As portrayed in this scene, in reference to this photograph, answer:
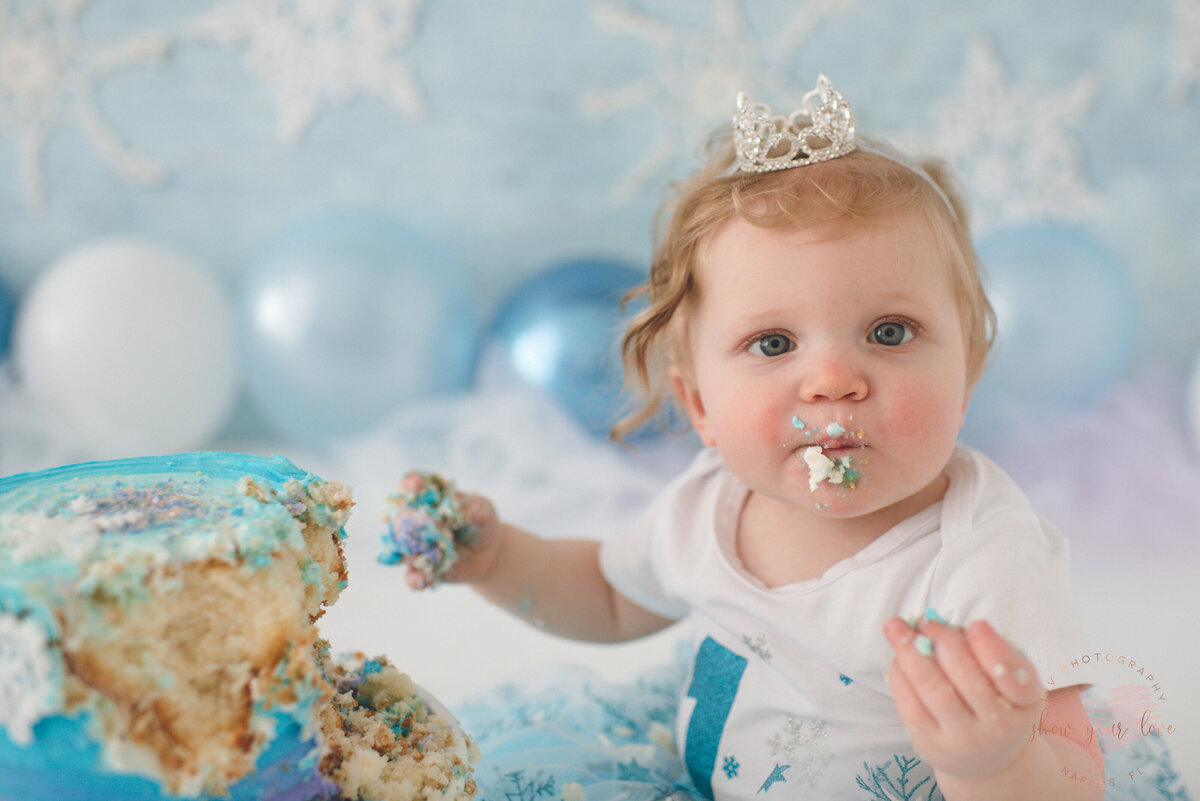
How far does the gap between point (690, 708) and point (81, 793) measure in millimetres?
610

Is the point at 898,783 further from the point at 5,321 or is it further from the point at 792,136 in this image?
the point at 5,321

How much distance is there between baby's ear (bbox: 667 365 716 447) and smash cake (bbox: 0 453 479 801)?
485 millimetres

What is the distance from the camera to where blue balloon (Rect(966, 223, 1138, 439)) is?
2.33 meters

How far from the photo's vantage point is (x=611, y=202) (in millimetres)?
3035

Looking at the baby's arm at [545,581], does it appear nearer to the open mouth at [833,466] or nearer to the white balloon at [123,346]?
the open mouth at [833,466]

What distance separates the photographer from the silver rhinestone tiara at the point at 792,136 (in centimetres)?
99

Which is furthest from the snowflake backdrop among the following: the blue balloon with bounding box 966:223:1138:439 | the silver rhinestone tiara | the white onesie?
the white onesie

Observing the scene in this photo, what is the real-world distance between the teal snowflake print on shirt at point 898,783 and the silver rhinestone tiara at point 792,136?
0.57m

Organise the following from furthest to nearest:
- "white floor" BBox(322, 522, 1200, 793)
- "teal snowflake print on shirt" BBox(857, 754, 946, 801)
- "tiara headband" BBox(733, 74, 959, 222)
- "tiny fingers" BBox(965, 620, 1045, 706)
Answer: "white floor" BBox(322, 522, 1200, 793) → "tiara headband" BBox(733, 74, 959, 222) → "teal snowflake print on shirt" BBox(857, 754, 946, 801) → "tiny fingers" BBox(965, 620, 1045, 706)

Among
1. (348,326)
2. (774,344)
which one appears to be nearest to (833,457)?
(774,344)

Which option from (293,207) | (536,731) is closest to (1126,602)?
(536,731)

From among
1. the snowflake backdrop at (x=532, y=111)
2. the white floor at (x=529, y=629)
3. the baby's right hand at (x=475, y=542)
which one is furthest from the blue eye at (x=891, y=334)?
the snowflake backdrop at (x=532, y=111)

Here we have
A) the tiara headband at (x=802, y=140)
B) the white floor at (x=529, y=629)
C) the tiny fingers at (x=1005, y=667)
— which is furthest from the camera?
the white floor at (x=529, y=629)

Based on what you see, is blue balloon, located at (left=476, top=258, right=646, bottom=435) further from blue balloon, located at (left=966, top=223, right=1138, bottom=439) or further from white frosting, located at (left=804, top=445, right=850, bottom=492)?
white frosting, located at (left=804, top=445, right=850, bottom=492)
